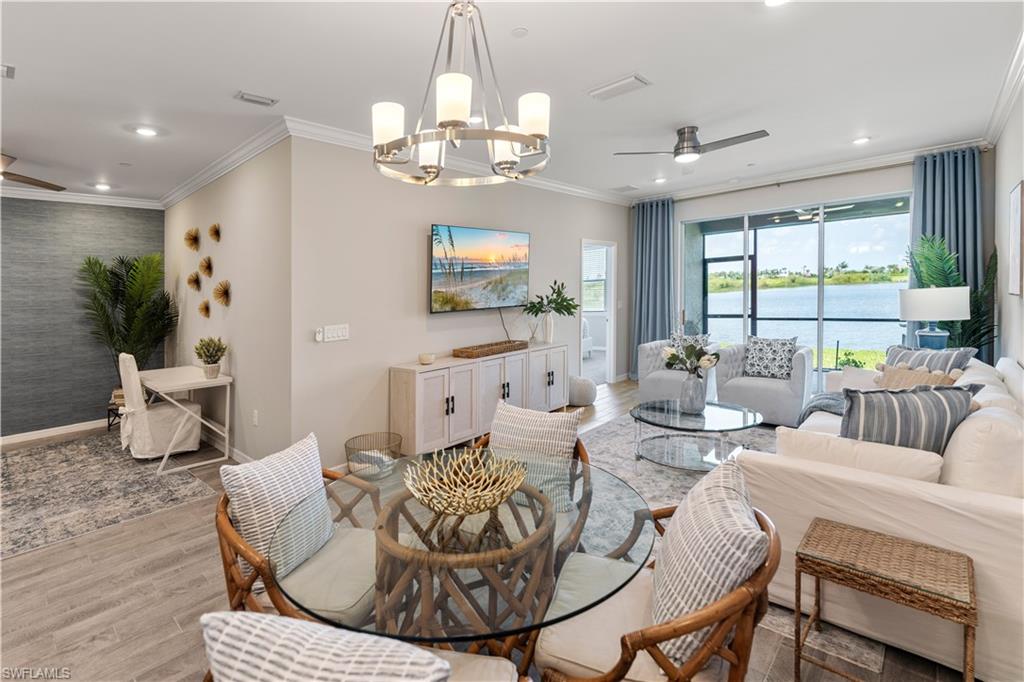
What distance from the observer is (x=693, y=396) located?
157 inches

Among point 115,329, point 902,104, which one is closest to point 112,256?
point 115,329

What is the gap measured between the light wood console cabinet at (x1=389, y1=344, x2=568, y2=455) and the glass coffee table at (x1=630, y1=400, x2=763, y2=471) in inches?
50.5

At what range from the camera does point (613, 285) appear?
23.8ft

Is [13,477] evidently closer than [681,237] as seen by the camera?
Yes

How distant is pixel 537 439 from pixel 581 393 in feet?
Result: 11.9

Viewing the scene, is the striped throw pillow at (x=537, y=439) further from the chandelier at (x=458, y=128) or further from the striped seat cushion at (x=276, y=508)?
the chandelier at (x=458, y=128)

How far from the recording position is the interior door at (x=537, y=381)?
17.2ft

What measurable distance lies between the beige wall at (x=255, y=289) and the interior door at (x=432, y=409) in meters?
1.01

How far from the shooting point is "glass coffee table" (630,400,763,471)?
145 inches

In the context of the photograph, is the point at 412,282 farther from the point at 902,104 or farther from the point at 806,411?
the point at 902,104

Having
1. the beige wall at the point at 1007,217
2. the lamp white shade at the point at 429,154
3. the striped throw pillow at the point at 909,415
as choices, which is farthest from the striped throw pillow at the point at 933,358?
the lamp white shade at the point at 429,154

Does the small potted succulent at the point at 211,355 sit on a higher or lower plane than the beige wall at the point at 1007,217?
lower

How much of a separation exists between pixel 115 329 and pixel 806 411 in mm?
7186

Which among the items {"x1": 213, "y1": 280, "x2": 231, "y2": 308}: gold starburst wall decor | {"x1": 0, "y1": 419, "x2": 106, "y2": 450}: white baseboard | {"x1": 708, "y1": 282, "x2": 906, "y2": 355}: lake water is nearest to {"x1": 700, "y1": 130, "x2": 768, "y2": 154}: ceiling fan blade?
{"x1": 708, "y1": 282, "x2": 906, "y2": 355}: lake water
